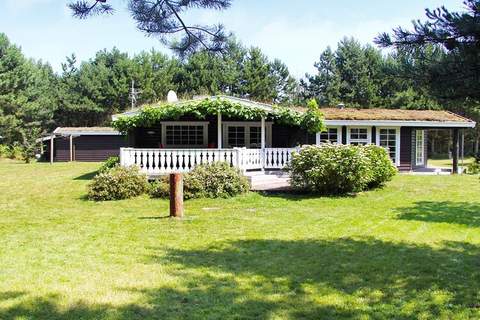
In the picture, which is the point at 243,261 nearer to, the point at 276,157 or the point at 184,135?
the point at 276,157

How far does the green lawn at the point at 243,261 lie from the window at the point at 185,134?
8117mm

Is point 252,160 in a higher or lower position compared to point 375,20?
lower

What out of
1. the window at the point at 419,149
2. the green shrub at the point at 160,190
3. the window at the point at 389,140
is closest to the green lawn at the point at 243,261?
the green shrub at the point at 160,190

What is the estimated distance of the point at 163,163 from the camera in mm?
15242

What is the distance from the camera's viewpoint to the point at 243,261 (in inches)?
251

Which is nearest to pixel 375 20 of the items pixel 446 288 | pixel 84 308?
pixel 446 288

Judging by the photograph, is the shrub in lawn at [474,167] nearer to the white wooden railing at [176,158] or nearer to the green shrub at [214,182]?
the green shrub at [214,182]

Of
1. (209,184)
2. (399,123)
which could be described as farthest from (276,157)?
(399,123)

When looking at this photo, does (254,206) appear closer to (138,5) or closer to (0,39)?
(138,5)

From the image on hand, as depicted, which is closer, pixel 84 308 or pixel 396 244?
pixel 84 308

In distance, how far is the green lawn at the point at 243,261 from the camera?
15.1ft

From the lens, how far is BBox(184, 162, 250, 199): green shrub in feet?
43.2

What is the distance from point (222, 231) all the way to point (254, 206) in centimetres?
334

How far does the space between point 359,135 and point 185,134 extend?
24.8ft
